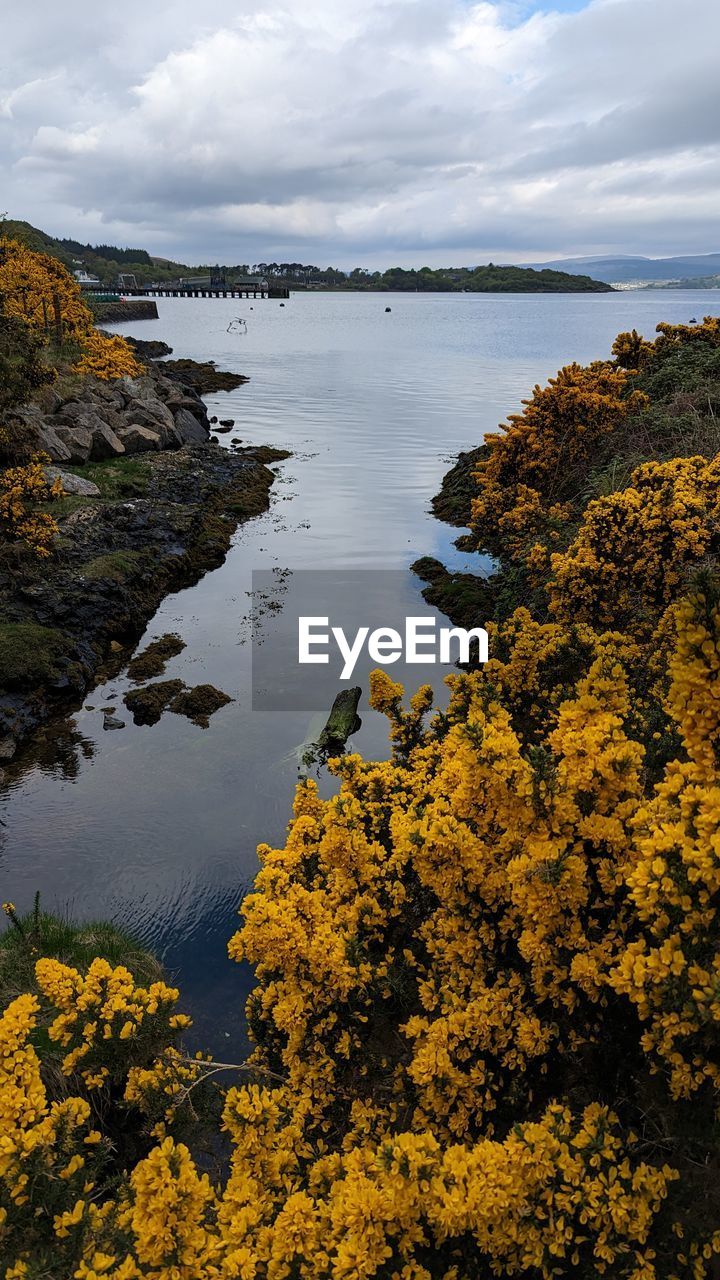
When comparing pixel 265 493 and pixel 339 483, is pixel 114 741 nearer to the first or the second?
pixel 265 493

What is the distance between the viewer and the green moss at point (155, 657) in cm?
1958

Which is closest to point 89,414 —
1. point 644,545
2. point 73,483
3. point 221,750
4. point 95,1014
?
point 73,483

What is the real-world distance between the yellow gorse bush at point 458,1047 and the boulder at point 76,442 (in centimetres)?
3003

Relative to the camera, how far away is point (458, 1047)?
558cm

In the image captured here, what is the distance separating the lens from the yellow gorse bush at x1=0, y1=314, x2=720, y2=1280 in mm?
4211

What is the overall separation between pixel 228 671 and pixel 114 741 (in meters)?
4.32

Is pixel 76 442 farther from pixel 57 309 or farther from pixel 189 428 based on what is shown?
pixel 57 309

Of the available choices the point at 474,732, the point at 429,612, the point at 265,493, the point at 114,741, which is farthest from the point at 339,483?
the point at 474,732

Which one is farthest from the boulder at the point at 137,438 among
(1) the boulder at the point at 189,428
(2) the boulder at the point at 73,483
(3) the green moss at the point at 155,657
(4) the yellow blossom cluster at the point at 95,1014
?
(4) the yellow blossom cluster at the point at 95,1014

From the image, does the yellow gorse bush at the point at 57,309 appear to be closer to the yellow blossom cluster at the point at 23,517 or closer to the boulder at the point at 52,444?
the boulder at the point at 52,444

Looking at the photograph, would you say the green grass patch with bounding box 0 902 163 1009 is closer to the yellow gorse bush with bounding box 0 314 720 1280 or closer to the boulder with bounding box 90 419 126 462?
the yellow gorse bush with bounding box 0 314 720 1280

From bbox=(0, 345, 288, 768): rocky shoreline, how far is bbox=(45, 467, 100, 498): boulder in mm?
58

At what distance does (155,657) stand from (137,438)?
22878 mm

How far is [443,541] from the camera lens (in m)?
31.1
